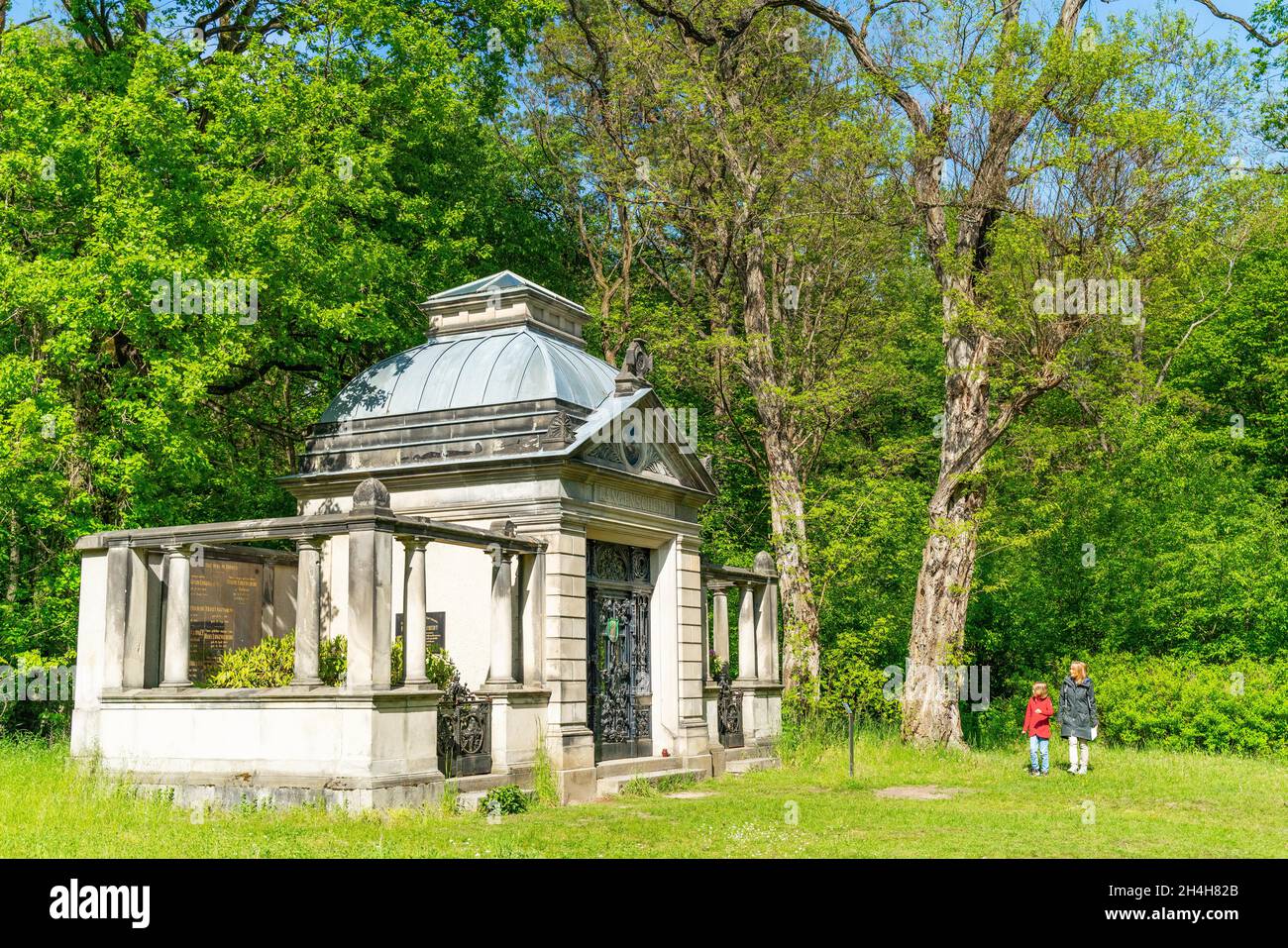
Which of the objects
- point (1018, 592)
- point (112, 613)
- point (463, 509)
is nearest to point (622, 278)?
point (1018, 592)

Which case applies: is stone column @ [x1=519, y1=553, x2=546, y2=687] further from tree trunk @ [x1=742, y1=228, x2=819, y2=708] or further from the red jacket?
tree trunk @ [x1=742, y1=228, x2=819, y2=708]

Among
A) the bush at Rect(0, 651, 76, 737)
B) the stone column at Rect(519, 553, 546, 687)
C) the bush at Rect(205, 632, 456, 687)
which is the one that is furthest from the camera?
the bush at Rect(0, 651, 76, 737)

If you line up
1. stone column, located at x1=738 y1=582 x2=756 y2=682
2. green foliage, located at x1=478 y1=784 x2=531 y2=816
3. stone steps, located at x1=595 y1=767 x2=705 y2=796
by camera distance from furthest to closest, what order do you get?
stone column, located at x1=738 y1=582 x2=756 y2=682 < stone steps, located at x1=595 y1=767 x2=705 y2=796 < green foliage, located at x1=478 y1=784 x2=531 y2=816

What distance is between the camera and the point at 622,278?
29359 millimetres

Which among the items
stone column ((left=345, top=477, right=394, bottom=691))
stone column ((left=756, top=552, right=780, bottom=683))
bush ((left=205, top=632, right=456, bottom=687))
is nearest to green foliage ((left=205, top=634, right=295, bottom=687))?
bush ((left=205, top=632, right=456, bottom=687))

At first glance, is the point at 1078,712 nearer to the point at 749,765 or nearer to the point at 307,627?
the point at 749,765

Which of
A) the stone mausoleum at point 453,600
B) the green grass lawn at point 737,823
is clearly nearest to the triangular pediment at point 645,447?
the stone mausoleum at point 453,600

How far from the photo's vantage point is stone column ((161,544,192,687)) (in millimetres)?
13984

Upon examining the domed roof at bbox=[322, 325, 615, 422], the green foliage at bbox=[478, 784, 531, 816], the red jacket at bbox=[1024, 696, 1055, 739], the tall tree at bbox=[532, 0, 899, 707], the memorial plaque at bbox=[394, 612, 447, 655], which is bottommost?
the green foliage at bbox=[478, 784, 531, 816]

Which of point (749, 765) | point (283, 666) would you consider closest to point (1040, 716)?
point (749, 765)

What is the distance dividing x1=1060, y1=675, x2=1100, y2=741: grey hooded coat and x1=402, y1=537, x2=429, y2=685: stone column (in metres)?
9.58

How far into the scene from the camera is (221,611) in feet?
51.5

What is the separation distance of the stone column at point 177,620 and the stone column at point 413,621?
267cm

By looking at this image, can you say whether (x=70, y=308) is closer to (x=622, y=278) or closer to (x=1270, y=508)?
(x=622, y=278)
